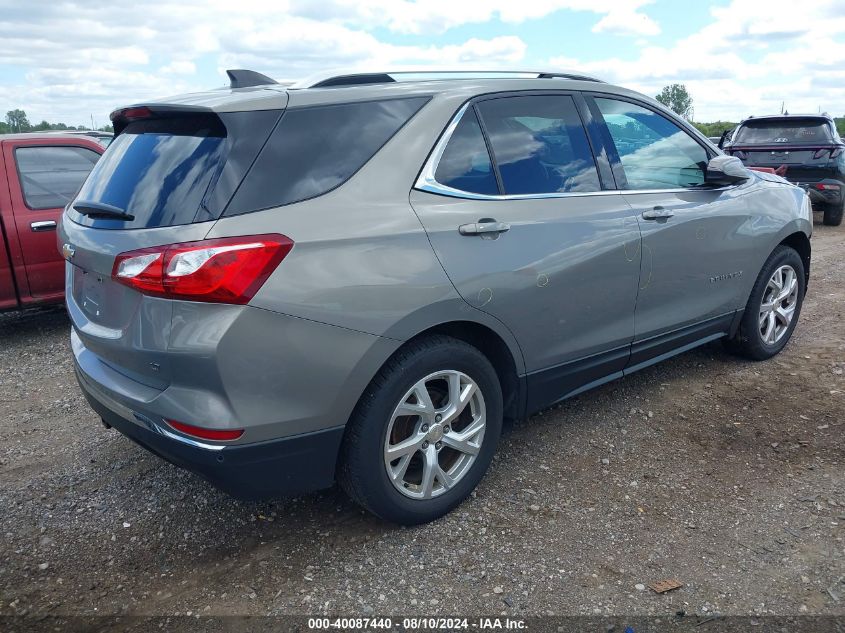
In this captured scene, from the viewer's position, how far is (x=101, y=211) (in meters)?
2.74

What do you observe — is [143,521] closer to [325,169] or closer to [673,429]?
[325,169]

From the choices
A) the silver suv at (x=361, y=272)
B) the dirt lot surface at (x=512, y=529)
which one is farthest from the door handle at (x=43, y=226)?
the silver suv at (x=361, y=272)

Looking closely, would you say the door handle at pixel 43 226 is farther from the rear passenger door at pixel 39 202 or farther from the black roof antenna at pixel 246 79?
the black roof antenna at pixel 246 79

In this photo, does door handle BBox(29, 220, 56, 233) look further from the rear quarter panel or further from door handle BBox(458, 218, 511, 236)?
door handle BBox(458, 218, 511, 236)

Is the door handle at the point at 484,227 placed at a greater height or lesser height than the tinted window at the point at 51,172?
greater

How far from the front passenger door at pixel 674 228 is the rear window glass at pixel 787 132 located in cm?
812

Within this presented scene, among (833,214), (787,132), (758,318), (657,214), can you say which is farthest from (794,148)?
(657,214)

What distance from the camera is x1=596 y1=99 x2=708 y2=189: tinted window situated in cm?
376

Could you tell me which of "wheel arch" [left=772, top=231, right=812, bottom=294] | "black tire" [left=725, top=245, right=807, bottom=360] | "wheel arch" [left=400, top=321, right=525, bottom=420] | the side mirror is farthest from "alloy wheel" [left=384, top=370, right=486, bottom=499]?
"wheel arch" [left=772, top=231, right=812, bottom=294]

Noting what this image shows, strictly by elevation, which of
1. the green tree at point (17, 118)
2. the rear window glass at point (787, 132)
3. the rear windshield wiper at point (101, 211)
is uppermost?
the rear windshield wiper at point (101, 211)

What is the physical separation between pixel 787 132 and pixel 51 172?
10.4m

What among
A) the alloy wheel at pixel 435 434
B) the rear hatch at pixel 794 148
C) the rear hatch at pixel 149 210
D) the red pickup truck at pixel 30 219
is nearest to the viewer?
the rear hatch at pixel 149 210

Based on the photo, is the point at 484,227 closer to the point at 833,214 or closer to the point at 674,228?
the point at 674,228

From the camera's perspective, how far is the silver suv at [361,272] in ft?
7.93
